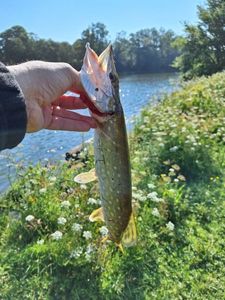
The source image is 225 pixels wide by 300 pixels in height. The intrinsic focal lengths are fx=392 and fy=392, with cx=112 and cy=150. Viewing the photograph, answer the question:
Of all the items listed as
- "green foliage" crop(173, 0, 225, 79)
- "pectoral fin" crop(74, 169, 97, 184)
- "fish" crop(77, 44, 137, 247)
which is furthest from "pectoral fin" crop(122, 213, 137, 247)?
"green foliage" crop(173, 0, 225, 79)

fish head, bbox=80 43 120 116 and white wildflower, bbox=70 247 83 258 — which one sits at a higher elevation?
fish head, bbox=80 43 120 116

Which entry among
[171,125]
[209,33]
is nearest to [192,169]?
[171,125]

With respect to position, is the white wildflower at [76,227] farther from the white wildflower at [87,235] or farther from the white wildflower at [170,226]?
the white wildflower at [170,226]

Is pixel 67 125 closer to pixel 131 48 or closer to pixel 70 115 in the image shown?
pixel 70 115

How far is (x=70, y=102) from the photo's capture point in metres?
2.02

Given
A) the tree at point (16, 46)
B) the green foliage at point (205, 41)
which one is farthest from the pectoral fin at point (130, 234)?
the green foliage at point (205, 41)

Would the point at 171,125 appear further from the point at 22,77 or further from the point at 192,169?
the point at 22,77

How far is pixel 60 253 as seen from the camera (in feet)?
9.18

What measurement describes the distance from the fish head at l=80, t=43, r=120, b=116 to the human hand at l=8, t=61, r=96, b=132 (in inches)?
6.5

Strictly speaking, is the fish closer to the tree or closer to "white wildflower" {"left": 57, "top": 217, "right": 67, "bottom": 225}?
"white wildflower" {"left": 57, "top": 217, "right": 67, "bottom": 225}

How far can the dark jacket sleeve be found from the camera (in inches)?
58.7

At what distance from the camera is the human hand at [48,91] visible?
177cm

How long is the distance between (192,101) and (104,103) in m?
6.12

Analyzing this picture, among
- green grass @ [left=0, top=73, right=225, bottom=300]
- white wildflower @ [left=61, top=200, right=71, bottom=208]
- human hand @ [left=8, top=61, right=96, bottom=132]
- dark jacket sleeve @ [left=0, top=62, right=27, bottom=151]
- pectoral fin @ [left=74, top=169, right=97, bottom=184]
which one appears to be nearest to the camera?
dark jacket sleeve @ [left=0, top=62, right=27, bottom=151]
